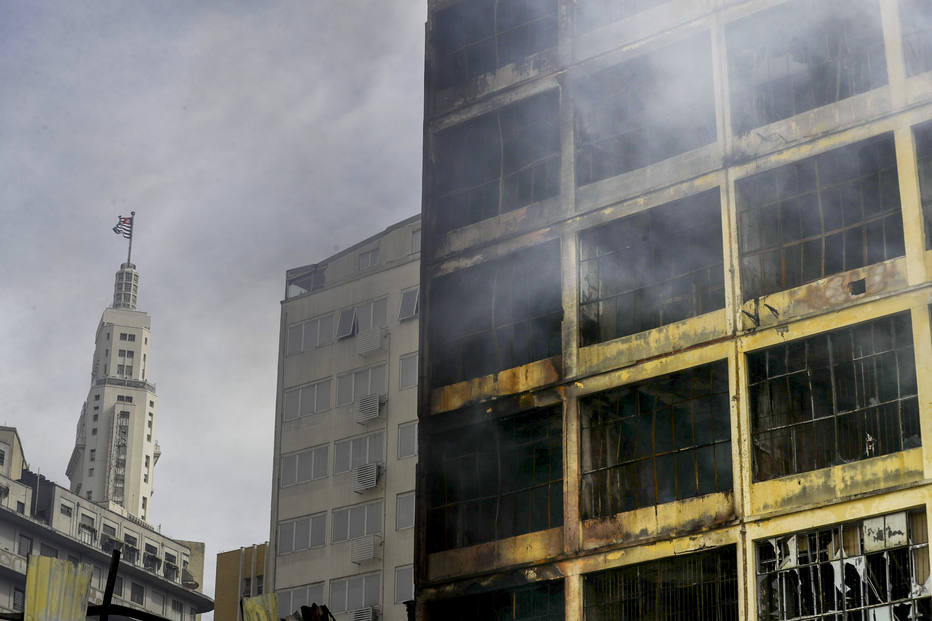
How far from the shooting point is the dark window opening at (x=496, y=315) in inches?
975

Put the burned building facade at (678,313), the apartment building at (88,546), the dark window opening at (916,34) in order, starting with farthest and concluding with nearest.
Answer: the apartment building at (88,546) < the dark window opening at (916,34) < the burned building facade at (678,313)

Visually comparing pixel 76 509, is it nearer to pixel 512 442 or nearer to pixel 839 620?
pixel 512 442

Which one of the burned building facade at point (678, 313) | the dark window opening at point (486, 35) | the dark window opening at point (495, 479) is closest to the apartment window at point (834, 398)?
the burned building facade at point (678, 313)

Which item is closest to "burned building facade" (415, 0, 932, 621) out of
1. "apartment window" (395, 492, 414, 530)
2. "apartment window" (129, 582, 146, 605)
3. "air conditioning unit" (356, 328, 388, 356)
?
"apartment window" (395, 492, 414, 530)

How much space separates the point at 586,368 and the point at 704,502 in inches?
123

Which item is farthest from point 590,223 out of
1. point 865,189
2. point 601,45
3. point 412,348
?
point 412,348

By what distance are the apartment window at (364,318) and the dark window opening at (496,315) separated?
17912 mm

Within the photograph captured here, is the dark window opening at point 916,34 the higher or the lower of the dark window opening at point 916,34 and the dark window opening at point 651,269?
the higher

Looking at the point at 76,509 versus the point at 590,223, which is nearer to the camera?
the point at 590,223

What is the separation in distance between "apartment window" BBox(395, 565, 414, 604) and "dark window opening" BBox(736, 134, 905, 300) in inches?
789

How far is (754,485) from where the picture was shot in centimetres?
2120

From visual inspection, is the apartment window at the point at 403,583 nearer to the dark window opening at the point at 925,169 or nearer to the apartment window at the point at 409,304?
the apartment window at the point at 409,304

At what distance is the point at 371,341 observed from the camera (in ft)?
144

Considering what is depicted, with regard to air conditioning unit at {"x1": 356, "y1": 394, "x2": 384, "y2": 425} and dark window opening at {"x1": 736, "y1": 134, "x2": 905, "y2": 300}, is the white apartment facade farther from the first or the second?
dark window opening at {"x1": 736, "y1": 134, "x2": 905, "y2": 300}
